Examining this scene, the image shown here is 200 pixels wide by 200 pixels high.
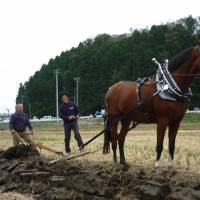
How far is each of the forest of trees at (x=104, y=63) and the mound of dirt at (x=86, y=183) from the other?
67.2 meters

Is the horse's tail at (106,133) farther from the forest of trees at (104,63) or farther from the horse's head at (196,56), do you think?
the forest of trees at (104,63)

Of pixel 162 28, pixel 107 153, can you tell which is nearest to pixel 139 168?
pixel 107 153

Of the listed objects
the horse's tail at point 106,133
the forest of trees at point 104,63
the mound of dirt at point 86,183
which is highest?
the forest of trees at point 104,63

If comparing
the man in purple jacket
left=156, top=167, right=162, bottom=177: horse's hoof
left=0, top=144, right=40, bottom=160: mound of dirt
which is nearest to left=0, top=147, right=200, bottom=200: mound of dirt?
left=156, top=167, right=162, bottom=177: horse's hoof

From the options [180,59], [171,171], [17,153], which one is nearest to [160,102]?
[180,59]

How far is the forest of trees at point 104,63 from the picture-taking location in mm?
96375

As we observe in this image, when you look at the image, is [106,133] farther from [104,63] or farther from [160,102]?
Result: [104,63]

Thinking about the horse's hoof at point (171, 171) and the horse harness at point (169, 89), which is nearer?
the horse's hoof at point (171, 171)

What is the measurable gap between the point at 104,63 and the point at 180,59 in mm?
105968

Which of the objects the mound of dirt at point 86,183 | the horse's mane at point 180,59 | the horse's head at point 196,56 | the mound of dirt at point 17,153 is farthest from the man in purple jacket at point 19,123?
the horse's head at point 196,56

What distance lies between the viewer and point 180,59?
11.9 metres

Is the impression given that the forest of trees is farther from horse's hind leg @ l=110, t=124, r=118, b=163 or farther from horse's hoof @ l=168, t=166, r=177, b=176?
horse's hoof @ l=168, t=166, r=177, b=176

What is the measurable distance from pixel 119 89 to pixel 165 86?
2.00m

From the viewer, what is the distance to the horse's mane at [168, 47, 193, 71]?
38.5 feet
